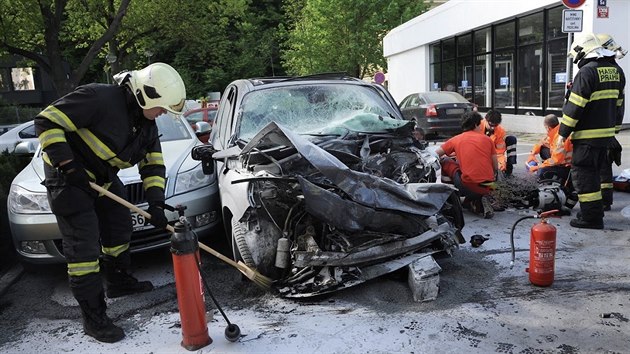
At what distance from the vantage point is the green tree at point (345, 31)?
2503 cm

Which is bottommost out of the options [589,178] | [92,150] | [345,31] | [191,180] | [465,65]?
[589,178]

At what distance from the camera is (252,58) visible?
35.6 meters

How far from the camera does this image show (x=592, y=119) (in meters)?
5.15

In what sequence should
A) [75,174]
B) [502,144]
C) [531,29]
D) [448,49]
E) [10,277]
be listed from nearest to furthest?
[75,174] < [10,277] < [502,144] < [531,29] < [448,49]

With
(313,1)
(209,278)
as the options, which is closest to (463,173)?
(209,278)

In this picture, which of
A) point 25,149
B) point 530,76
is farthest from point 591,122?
point 530,76

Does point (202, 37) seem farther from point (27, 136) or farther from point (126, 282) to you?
point (126, 282)

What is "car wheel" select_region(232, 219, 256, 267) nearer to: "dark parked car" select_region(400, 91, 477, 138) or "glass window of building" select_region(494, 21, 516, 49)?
"dark parked car" select_region(400, 91, 477, 138)

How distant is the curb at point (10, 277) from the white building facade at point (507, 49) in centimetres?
827

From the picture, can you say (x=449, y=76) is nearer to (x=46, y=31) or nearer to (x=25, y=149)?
(x=46, y=31)

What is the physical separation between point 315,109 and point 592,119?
2.75m

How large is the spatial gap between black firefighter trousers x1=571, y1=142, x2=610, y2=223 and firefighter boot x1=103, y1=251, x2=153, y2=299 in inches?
166

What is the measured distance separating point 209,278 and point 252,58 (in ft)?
107

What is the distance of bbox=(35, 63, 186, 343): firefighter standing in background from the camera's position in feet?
10.5
